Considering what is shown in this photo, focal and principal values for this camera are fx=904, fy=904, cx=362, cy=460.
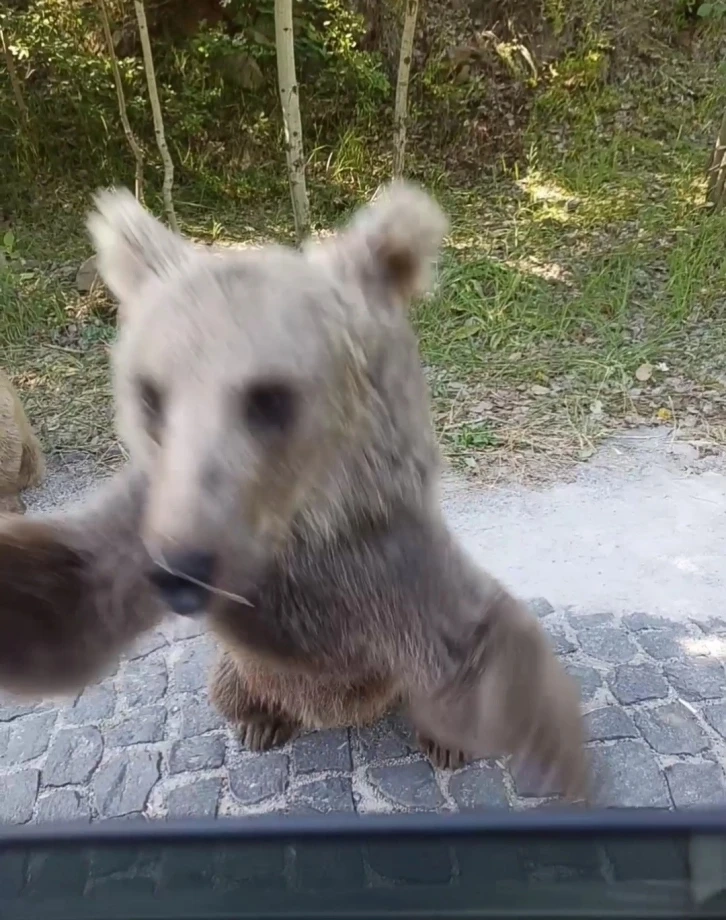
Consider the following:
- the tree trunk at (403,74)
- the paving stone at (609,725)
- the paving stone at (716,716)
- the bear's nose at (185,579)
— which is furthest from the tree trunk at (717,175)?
the bear's nose at (185,579)

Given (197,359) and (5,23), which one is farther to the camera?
(5,23)

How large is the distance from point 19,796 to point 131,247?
5.94ft

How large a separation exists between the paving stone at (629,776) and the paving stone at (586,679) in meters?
0.21

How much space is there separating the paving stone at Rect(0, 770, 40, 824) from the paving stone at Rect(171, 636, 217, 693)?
55 cm

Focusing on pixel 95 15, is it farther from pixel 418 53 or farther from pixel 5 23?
pixel 418 53

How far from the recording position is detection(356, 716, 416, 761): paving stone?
9.09 feet

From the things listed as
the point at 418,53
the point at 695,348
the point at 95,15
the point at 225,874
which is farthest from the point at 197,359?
the point at 418,53

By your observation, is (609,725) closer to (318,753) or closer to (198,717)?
(318,753)

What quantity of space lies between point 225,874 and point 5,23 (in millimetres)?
6713

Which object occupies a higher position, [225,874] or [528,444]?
[225,874]

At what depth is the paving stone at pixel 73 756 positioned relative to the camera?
2.73 m

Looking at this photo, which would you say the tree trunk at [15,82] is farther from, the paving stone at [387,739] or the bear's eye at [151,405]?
the bear's eye at [151,405]

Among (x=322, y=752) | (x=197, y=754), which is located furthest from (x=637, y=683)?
(x=197, y=754)

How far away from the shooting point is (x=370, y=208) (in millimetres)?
1774
